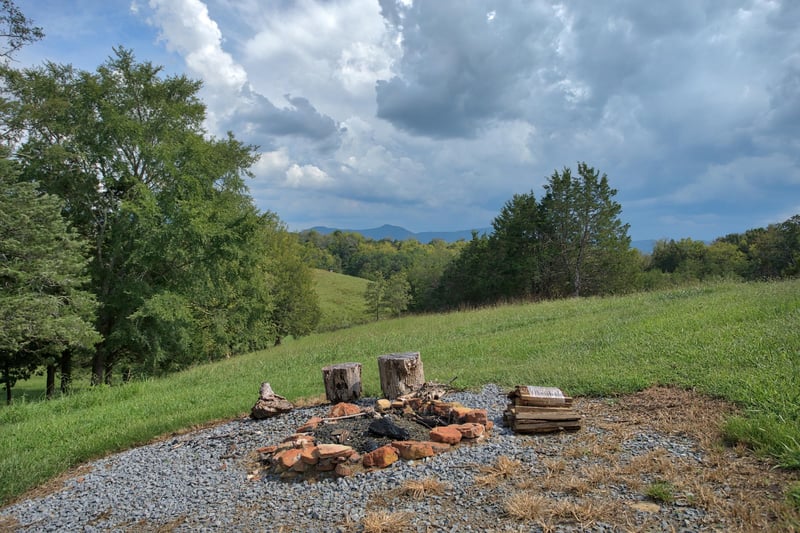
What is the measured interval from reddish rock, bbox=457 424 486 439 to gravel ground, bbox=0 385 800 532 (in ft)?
0.57

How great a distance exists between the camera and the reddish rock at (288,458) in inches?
165

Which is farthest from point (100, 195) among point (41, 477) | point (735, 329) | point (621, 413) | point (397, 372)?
point (735, 329)

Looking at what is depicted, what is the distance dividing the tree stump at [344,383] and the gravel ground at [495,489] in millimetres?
1239

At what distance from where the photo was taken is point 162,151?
15.2 metres

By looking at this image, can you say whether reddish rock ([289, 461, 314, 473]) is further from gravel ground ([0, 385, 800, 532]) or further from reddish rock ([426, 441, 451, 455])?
reddish rock ([426, 441, 451, 455])

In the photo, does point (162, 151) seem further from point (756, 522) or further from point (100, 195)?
point (756, 522)

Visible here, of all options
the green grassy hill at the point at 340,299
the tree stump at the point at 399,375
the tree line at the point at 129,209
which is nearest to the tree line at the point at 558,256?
the green grassy hill at the point at 340,299

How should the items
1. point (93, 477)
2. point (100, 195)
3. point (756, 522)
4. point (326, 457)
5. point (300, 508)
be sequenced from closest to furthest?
point (756, 522), point (300, 508), point (326, 457), point (93, 477), point (100, 195)

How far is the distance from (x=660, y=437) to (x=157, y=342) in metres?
16.0

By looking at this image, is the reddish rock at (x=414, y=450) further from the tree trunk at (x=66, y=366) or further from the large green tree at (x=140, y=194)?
the tree trunk at (x=66, y=366)

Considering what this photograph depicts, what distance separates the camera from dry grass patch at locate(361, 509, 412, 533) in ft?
10.1

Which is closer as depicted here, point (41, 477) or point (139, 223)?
point (41, 477)

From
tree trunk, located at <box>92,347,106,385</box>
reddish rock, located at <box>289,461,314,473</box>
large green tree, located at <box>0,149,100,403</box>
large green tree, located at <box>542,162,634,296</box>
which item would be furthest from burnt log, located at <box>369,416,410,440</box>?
large green tree, located at <box>542,162,634,296</box>

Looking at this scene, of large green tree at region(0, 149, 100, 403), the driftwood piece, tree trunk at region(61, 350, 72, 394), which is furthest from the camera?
tree trunk at region(61, 350, 72, 394)
